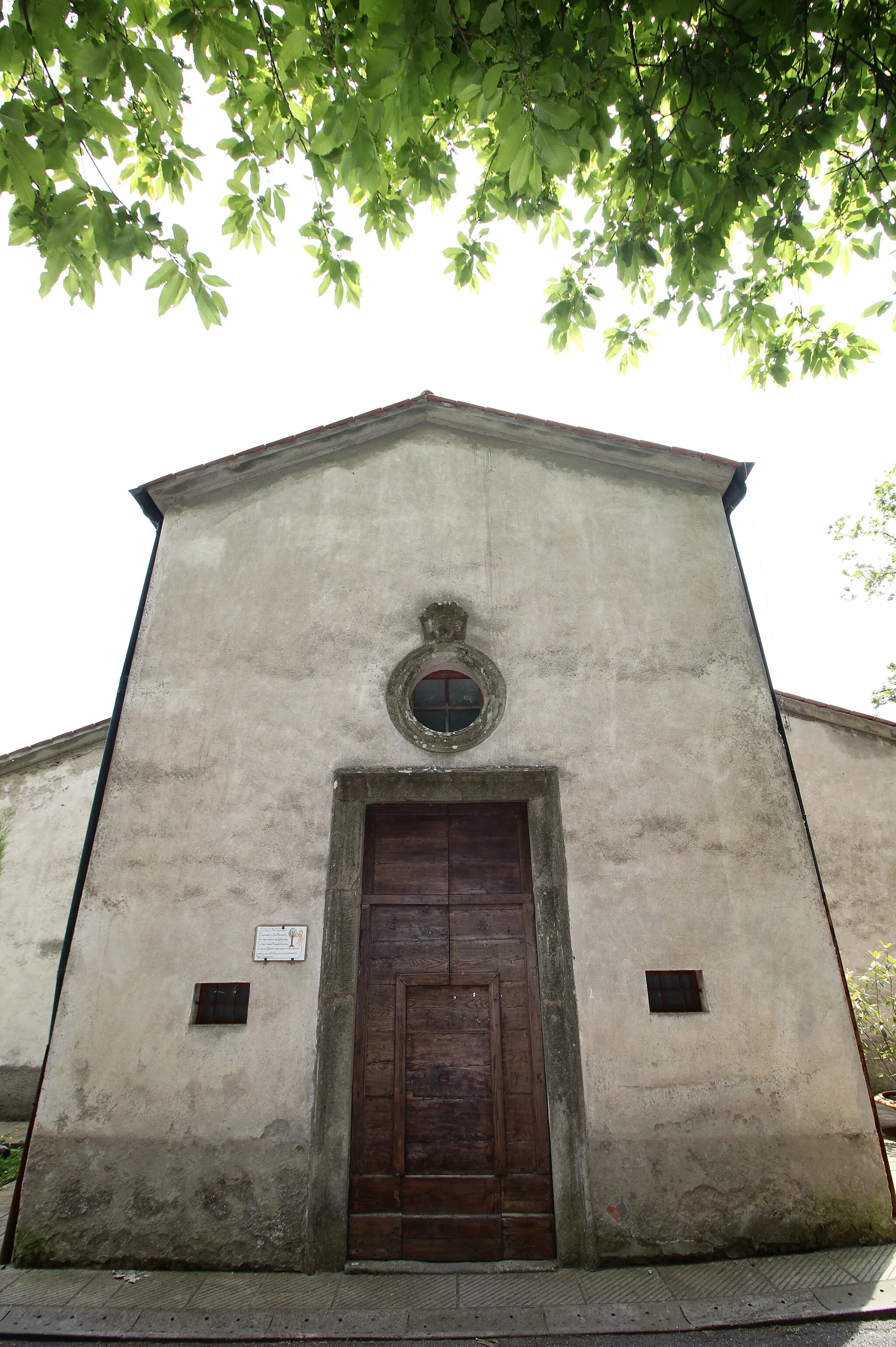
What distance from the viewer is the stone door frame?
15.6 ft

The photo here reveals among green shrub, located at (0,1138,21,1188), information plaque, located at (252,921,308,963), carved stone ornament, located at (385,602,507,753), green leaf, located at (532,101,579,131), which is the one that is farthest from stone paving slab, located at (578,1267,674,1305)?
green leaf, located at (532,101,579,131)

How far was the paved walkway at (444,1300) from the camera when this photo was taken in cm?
402

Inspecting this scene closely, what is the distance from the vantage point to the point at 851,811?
29.7 feet

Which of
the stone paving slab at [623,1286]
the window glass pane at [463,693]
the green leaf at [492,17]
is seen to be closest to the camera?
the green leaf at [492,17]

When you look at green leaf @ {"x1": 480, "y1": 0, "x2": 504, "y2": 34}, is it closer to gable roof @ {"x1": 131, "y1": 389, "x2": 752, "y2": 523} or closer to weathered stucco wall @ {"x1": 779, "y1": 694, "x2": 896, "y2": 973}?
gable roof @ {"x1": 131, "y1": 389, "x2": 752, "y2": 523}

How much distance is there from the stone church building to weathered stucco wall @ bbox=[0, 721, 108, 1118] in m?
4.01

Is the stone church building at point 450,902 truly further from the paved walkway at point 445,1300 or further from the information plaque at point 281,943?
the paved walkway at point 445,1300

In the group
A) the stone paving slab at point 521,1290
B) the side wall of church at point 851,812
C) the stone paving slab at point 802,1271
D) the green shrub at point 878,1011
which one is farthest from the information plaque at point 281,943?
the side wall of church at point 851,812

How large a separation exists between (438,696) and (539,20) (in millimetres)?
4610

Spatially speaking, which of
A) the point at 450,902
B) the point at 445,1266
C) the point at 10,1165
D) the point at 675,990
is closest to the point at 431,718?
the point at 450,902

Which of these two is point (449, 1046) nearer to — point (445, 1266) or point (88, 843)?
point (445, 1266)

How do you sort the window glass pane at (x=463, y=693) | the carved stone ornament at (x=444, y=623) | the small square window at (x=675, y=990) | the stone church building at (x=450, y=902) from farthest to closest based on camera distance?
the window glass pane at (x=463, y=693) → the carved stone ornament at (x=444, y=623) → the small square window at (x=675, y=990) → the stone church building at (x=450, y=902)

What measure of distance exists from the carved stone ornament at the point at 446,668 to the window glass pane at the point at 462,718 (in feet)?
0.42

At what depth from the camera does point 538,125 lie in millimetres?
2891
